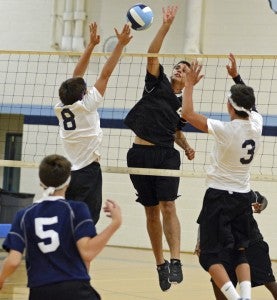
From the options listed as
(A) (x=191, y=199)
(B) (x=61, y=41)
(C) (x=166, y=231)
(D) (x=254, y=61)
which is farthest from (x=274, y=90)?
(C) (x=166, y=231)

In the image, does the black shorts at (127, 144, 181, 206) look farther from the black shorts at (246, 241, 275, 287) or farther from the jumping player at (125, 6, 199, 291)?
the black shorts at (246, 241, 275, 287)

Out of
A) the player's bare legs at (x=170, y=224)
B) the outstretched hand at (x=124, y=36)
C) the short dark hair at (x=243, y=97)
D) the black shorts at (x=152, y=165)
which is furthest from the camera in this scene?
the black shorts at (x=152, y=165)

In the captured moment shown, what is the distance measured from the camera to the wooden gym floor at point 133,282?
9.49 meters

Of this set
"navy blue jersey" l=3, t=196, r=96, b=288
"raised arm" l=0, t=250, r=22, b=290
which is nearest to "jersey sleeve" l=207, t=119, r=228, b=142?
"navy blue jersey" l=3, t=196, r=96, b=288

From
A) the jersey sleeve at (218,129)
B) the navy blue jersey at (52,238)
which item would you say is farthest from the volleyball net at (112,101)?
the navy blue jersey at (52,238)

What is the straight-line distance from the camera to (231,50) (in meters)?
15.1

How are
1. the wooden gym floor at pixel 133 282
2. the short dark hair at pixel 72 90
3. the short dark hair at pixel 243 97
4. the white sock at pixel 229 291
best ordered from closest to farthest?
the white sock at pixel 229 291 → the short dark hair at pixel 243 97 → the short dark hair at pixel 72 90 → the wooden gym floor at pixel 133 282

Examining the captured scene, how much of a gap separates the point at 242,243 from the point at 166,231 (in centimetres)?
151

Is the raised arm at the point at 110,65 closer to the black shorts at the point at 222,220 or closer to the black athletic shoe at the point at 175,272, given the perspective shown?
the black shorts at the point at 222,220

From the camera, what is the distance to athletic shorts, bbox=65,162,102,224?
25.6 ft

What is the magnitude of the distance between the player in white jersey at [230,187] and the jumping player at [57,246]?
7.20 ft

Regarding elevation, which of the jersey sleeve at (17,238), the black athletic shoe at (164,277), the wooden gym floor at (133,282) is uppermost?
the jersey sleeve at (17,238)

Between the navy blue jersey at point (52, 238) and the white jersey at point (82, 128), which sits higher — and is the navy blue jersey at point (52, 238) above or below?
below

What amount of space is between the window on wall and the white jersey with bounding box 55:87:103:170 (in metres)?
9.21
